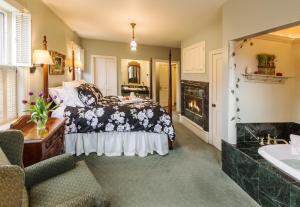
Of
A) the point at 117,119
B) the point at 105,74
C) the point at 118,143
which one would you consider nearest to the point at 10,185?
the point at 117,119

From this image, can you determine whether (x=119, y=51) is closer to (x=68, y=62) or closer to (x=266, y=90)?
(x=68, y=62)

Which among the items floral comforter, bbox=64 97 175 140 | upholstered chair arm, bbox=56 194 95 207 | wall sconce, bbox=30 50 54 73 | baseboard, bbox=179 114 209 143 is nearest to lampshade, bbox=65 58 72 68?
floral comforter, bbox=64 97 175 140


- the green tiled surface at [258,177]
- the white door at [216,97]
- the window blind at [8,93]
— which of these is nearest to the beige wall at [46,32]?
the window blind at [8,93]

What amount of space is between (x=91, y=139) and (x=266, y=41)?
10.9ft

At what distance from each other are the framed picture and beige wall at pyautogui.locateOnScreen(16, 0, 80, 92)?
0.09 metres

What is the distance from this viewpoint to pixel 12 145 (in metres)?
1.64

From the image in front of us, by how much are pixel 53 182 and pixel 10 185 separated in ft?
2.94

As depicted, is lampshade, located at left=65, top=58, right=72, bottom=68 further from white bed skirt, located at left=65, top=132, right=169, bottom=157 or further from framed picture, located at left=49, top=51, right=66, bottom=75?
white bed skirt, located at left=65, top=132, right=169, bottom=157

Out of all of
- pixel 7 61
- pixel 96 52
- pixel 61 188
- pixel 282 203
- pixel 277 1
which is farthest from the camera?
pixel 96 52

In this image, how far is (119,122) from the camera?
3850 mm

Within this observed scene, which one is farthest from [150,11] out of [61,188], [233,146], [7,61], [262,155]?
[61,188]

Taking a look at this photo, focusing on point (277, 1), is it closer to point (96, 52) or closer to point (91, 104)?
point (91, 104)

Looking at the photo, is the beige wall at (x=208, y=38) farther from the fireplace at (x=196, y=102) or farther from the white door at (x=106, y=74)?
the white door at (x=106, y=74)

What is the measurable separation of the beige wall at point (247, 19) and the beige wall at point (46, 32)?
2.76m
